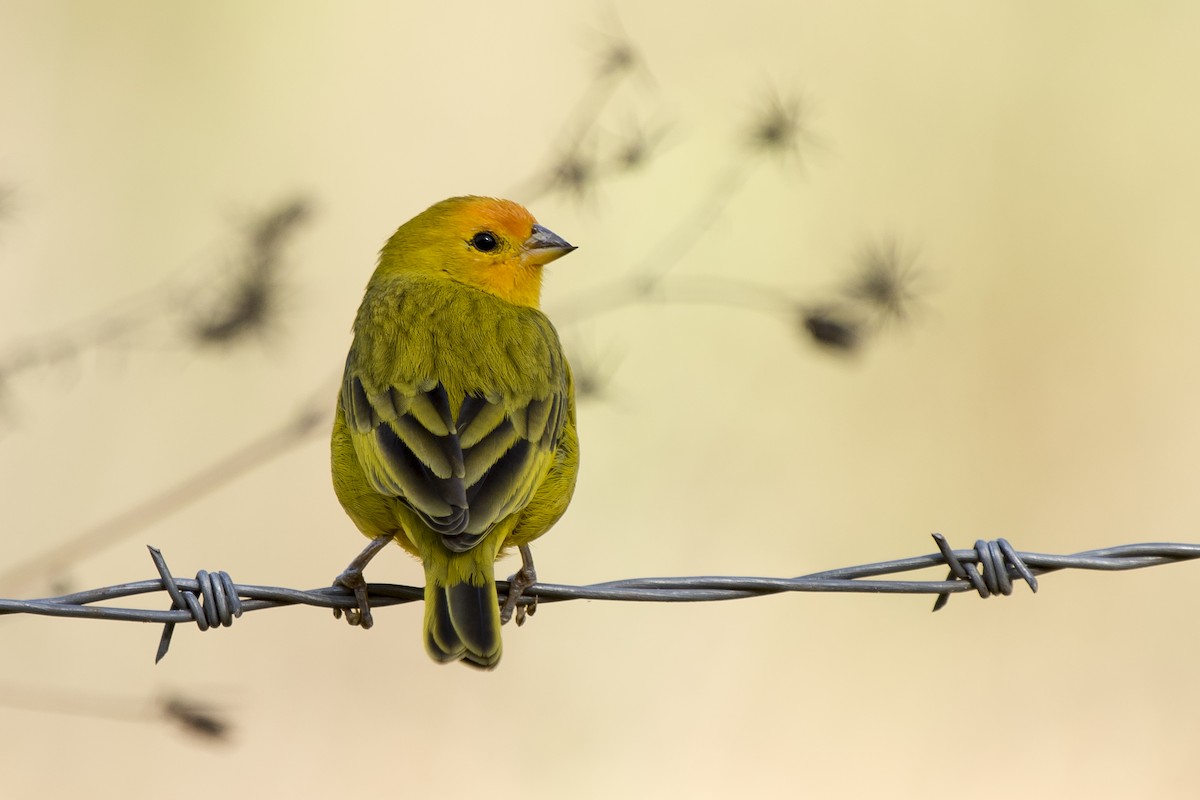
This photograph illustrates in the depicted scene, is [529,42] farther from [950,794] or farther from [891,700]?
[950,794]

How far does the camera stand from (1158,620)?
24.0 feet

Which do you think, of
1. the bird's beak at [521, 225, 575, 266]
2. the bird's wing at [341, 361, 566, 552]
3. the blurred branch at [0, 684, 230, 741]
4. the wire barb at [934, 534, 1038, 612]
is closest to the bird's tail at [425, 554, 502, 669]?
the bird's wing at [341, 361, 566, 552]

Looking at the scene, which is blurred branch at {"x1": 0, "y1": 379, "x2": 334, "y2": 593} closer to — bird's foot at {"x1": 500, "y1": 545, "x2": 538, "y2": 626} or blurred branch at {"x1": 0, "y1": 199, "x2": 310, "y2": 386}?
blurred branch at {"x1": 0, "y1": 199, "x2": 310, "y2": 386}

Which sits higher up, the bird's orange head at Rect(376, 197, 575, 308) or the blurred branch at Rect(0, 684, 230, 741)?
the bird's orange head at Rect(376, 197, 575, 308)

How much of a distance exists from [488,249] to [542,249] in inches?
8.8

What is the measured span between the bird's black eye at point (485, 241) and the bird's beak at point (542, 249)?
0.12 metres

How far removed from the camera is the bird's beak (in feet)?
19.3

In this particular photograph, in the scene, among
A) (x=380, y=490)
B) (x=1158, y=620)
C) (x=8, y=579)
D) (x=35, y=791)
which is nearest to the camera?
(x=380, y=490)

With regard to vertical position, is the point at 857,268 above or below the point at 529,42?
below

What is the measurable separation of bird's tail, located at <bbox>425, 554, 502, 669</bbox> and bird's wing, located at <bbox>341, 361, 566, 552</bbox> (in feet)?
0.40

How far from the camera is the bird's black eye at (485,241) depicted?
19.3 ft

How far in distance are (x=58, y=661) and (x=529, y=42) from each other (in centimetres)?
449

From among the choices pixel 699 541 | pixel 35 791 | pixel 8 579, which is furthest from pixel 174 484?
pixel 699 541

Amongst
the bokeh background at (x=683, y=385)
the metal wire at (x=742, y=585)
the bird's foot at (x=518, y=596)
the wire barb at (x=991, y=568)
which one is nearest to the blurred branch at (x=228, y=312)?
the bokeh background at (x=683, y=385)
